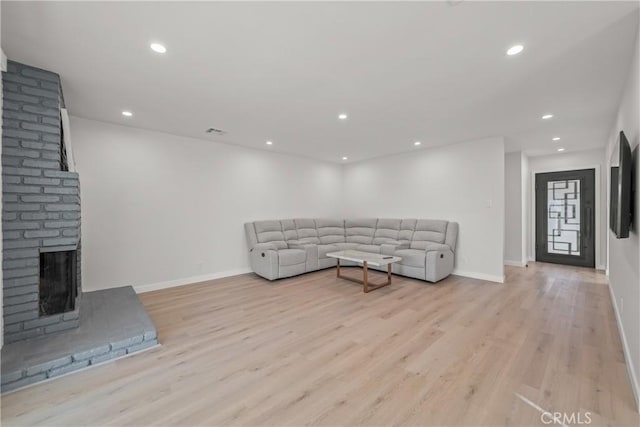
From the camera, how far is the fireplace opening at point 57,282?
8.12 ft

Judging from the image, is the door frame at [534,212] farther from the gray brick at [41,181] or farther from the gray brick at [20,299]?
the gray brick at [20,299]

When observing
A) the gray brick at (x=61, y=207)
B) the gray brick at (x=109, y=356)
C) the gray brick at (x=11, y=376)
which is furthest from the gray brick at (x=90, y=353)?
the gray brick at (x=61, y=207)

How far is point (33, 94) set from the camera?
7.93ft

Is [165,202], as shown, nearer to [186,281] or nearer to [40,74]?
[186,281]

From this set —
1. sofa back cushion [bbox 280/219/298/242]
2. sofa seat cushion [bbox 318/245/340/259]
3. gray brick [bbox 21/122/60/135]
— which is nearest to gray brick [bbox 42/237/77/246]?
gray brick [bbox 21/122/60/135]

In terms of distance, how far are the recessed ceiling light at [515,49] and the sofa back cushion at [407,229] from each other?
373cm

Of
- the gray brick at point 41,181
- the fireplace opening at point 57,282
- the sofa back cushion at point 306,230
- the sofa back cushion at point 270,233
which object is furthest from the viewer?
the sofa back cushion at point 306,230

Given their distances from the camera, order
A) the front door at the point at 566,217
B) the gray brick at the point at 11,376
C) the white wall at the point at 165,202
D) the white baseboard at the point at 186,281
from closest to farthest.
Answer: the gray brick at the point at 11,376 < the white wall at the point at 165,202 < the white baseboard at the point at 186,281 < the front door at the point at 566,217

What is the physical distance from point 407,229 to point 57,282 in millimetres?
5312

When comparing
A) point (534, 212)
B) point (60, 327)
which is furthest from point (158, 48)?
point (534, 212)

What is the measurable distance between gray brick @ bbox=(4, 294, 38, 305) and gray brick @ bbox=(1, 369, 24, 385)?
0.65 metres

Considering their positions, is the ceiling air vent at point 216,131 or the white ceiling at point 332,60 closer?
the white ceiling at point 332,60

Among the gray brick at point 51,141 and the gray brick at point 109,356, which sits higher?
the gray brick at point 51,141

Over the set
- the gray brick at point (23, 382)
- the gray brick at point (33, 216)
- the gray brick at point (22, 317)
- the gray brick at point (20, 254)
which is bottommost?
the gray brick at point (23, 382)
